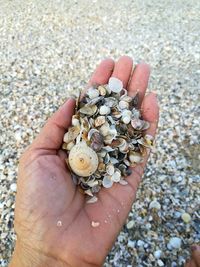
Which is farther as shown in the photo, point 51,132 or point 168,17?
point 168,17

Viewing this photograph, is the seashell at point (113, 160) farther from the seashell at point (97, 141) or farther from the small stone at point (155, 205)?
the small stone at point (155, 205)

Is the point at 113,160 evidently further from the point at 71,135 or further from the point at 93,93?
the point at 93,93

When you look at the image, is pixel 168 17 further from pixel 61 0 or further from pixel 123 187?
pixel 123 187

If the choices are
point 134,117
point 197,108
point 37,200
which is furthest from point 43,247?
point 197,108

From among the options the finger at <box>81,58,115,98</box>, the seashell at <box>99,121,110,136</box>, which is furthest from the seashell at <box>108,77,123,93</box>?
the seashell at <box>99,121,110,136</box>

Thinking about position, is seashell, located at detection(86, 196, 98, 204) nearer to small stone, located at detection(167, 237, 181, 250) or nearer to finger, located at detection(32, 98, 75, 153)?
finger, located at detection(32, 98, 75, 153)

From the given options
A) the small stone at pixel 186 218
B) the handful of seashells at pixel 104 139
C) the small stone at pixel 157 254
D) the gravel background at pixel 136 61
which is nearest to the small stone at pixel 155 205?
the gravel background at pixel 136 61

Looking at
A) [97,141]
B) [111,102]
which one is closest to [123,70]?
[111,102]
